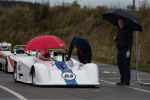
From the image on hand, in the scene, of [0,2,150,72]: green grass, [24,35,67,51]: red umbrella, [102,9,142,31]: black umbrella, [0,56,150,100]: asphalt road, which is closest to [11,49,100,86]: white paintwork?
[0,56,150,100]: asphalt road

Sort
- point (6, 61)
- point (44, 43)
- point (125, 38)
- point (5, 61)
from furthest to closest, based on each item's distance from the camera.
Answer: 1. point (5, 61)
2. point (6, 61)
3. point (44, 43)
4. point (125, 38)

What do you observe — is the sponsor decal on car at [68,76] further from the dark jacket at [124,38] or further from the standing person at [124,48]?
the dark jacket at [124,38]

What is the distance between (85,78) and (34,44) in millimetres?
2410

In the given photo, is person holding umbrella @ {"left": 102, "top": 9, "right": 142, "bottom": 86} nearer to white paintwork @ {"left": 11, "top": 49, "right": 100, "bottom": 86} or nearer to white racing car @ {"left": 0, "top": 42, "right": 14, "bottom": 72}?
white paintwork @ {"left": 11, "top": 49, "right": 100, "bottom": 86}

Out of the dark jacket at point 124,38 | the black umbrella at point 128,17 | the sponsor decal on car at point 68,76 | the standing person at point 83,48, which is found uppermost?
the black umbrella at point 128,17

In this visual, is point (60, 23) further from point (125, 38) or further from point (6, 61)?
point (125, 38)

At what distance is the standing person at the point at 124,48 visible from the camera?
15.4 meters

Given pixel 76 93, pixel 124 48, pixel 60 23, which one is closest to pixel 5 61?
pixel 124 48

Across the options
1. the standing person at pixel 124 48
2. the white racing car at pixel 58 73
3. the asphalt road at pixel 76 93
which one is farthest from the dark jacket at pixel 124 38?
the asphalt road at pixel 76 93

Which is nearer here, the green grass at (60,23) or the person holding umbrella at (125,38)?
the person holding umbrella at (125,38)

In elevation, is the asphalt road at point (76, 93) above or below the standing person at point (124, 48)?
below

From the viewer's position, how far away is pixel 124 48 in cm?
1559

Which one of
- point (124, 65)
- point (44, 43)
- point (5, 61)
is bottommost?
point (5, 61)

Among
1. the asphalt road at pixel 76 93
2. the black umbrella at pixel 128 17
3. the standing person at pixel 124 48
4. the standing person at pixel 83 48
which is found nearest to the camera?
the asphalt road at pixel 76 93
